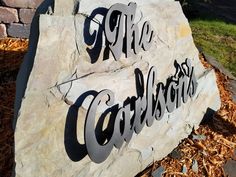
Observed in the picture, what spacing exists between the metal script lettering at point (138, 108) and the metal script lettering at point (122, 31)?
0.97ft

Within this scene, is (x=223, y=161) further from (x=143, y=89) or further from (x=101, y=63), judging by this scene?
(x=101, y=63)

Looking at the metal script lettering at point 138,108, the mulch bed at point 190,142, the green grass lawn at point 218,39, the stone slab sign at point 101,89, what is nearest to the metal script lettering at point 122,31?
the stone slab sign at point 101,89

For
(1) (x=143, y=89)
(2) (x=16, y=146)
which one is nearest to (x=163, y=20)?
(1) (x=143, y=89)

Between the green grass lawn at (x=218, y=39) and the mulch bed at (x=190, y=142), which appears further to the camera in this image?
the green grass lawn at (x=218, y=39)

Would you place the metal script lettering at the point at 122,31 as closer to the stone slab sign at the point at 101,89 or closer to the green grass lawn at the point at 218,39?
the stone slab sign at the point at 101,89

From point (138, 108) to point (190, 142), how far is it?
1.12 metres

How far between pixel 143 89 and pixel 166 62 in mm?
530

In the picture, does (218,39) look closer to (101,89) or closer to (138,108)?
(138,108)

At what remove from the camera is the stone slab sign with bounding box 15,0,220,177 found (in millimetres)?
2580

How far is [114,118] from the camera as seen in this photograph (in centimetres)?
312

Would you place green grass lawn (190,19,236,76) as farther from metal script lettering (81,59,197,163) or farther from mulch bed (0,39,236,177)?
metal script lettering (81,59,197,163)

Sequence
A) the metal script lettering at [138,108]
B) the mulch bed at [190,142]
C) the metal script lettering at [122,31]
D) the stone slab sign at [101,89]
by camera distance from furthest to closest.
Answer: the mulch bed at [190,142], the metal script lettering at [122,31], the metal script lettering at [138,108], the stone slab sign at [101,89]

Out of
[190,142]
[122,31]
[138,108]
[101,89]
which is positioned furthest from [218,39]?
[101,89]

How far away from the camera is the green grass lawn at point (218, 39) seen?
7049 mm
